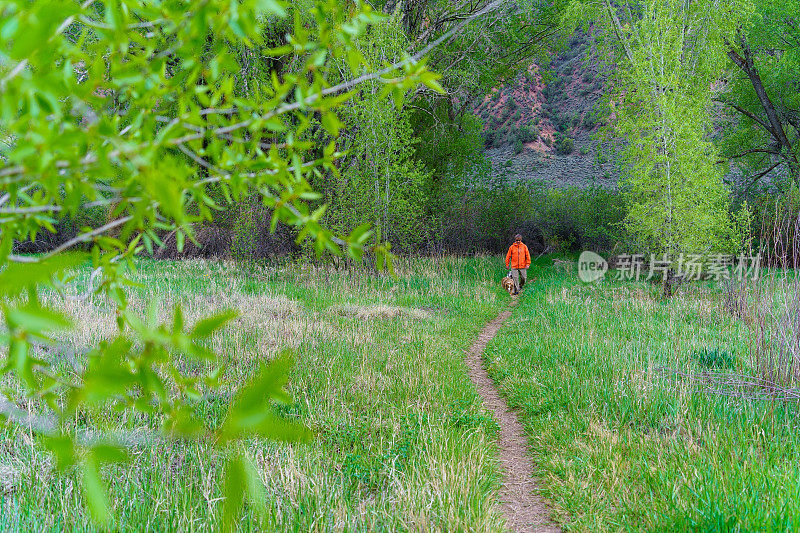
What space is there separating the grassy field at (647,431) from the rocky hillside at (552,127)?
128ft

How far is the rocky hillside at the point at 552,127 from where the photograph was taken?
1873 inches

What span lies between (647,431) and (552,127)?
55828 mm

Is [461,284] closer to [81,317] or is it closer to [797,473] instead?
[81,317]

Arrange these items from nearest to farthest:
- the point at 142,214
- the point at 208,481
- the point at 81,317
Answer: the point at 142,214 < the point at 208,481 < the point at 81,317

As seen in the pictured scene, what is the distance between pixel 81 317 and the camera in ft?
21.6

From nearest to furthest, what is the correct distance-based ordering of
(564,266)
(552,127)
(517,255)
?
(517,255), (564,266), (552,127)

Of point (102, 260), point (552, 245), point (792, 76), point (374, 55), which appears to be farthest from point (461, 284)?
point (792, 76)

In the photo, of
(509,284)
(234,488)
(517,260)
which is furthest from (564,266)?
(234,488)

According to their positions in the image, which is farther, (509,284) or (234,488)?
(509,284)

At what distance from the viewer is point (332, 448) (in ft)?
13.1

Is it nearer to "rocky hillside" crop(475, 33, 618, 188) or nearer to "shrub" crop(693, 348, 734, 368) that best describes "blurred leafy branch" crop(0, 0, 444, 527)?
"shrub" crop(693, 348, 734, 368)

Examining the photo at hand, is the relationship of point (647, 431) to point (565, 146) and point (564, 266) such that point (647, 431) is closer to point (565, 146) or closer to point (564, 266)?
point (564, 266)

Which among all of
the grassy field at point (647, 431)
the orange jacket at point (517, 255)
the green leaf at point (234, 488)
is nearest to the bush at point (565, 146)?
the orange jacket at point (517, 255)

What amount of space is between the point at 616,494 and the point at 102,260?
11.8 feet
